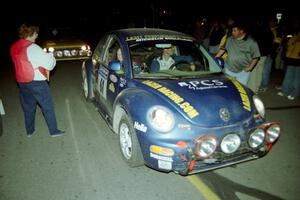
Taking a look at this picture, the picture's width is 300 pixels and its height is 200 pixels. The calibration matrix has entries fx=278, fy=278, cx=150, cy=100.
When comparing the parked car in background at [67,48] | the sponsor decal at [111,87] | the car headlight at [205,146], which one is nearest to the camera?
the car headlight at [205,146]

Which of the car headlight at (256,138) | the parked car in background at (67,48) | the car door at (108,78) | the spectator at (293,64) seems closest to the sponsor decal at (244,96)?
the car headlight at (256,138)

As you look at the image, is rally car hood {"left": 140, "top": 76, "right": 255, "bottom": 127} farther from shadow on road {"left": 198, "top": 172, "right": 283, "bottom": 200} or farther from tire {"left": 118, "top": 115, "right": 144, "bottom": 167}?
shadow on road {"left": 198, "top": 172, "right": 283, "bottom": 200}

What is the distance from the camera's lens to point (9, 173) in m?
3.68

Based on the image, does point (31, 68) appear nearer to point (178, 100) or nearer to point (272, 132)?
point (178, 100)

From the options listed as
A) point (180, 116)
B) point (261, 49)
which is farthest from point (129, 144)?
point (261, 49)

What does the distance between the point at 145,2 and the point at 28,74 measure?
112 feet

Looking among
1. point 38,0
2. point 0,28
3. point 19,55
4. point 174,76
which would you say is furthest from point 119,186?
point 38,0

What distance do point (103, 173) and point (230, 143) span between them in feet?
5.52

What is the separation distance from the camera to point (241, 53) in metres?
5.21

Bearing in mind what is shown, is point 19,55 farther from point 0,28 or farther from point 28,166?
point 0,28

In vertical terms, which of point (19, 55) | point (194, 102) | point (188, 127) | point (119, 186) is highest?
point (19, 55)

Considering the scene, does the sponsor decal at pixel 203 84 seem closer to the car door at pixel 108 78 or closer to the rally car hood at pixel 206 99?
the rally car hood at pixel 206 99

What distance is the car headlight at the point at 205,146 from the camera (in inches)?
119

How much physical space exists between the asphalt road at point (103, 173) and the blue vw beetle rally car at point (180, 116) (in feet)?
1.07
